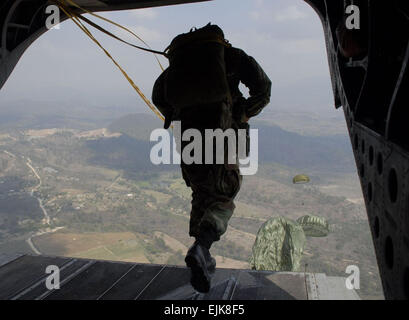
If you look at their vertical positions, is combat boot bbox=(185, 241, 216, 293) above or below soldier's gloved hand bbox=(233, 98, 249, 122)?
below

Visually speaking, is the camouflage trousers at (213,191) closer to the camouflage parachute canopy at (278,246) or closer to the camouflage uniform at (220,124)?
the camouflage uniform at (220,124)

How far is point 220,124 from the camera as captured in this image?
143 inches

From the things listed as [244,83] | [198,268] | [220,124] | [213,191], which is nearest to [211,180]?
[213,191]

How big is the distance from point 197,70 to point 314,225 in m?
26.4

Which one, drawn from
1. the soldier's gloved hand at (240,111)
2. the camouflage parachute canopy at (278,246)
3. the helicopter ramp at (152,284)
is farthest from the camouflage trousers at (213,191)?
the camouflage parachute canopy at (278,246)

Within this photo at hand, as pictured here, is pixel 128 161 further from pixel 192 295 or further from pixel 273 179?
pixel 192 295

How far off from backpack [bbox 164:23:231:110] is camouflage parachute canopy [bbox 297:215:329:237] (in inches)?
984

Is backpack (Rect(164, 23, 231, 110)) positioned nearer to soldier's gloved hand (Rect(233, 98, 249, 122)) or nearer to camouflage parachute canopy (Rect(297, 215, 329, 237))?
soldier's gloved hand (Rect(233, 98, 249, 122))

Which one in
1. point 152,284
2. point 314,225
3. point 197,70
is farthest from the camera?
point 314,225

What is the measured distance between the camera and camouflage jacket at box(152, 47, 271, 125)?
157 inches

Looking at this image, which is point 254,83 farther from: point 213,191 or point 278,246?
point 278,246

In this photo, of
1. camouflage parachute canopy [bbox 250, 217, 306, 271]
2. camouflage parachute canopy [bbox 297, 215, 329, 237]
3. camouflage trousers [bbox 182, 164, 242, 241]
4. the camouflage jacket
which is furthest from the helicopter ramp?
camouflage parachute canopy [bbox 297, 215, 329, 237]

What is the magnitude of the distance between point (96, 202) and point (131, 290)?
9807 centimetres

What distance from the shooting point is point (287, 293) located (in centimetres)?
543
